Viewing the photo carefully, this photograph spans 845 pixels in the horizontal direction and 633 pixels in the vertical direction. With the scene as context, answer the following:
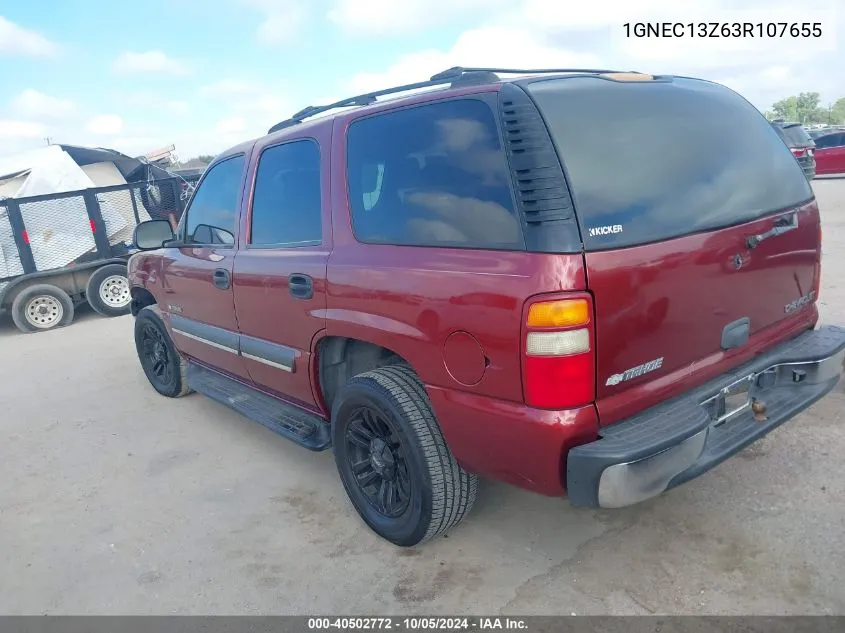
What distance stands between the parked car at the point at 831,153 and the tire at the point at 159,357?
20.3 m

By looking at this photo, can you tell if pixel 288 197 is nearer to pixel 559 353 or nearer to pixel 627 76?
pixel 627 76

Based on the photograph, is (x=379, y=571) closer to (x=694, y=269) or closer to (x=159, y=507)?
(x=159, y=507)

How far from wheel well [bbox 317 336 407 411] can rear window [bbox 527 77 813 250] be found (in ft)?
3.96

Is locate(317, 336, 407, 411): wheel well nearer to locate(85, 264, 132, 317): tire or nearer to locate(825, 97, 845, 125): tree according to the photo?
locate(85, 264, 132, 317): tire

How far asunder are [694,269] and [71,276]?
8.87 metres

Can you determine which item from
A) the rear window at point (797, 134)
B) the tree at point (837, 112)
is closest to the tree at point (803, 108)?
the tree at point (837, 112)

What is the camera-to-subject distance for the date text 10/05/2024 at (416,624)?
240 cm

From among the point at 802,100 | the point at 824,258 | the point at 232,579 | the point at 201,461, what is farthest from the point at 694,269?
the point at 802,100

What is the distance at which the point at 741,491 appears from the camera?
3.06 metres

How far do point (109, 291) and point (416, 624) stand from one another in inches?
321

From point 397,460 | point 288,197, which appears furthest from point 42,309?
point 397,460

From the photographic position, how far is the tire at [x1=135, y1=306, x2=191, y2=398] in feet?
16.4

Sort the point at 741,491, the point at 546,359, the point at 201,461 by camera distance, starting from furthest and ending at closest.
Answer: the point at 201,461
the point at 741,491
the point at 546,359

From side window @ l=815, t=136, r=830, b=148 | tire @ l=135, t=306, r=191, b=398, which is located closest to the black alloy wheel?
tire @ l=135, t=306, r=191, b=398
